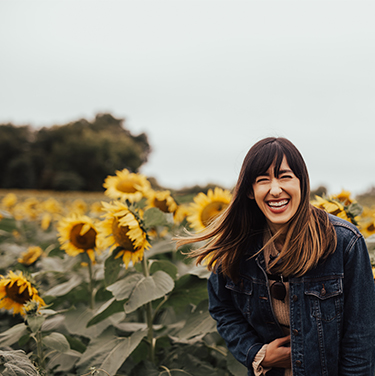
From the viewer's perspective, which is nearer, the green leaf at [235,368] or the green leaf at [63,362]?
the green leaf at [235,368]

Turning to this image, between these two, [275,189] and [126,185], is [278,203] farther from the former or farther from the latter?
[126,185]

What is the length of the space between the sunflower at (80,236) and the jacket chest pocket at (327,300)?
1629 millimetres

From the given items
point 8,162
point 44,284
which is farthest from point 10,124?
point 44,284

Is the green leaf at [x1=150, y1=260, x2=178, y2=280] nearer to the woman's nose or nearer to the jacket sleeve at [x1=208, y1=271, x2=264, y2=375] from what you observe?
the jacket sleeve at [x1=208, y1=271, x2=264, y2=375]

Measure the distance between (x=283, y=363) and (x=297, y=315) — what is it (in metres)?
0.27

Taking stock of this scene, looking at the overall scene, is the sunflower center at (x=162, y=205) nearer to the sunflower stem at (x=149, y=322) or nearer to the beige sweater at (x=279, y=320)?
the sunflower stem at (x=149, y=322)

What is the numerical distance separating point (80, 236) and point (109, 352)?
2.79ft

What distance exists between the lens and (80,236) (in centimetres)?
282

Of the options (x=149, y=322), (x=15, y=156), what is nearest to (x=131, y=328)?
(x=149, y=322)

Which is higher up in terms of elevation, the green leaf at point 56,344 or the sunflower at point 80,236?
the sunflower at point 80,236

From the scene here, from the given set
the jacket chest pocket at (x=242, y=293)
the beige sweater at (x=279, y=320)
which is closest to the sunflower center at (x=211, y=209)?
the jacket chest pocket at (x=242, y=293)

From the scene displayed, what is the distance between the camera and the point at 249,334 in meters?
1.94

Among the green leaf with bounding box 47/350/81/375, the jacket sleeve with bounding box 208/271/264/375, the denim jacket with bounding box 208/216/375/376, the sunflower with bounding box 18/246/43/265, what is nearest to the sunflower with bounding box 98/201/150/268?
the jacket sleeve with bounding box 208/271/264/375

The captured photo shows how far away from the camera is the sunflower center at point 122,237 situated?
7.71 feet
